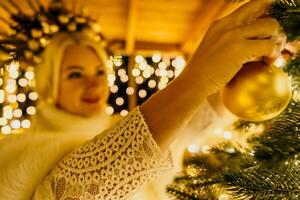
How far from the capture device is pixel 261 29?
404 millimetres

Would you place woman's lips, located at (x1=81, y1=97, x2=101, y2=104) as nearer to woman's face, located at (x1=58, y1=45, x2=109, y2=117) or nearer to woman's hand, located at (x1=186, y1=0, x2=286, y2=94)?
woman's face, located at (x1=58, y1=45, x2=109, y2=117)

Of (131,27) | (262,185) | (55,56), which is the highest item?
(131,27)

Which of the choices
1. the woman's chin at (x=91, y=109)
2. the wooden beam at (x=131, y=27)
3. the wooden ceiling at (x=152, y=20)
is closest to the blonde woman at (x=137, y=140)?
the woman's chin at (x=91, y=109)

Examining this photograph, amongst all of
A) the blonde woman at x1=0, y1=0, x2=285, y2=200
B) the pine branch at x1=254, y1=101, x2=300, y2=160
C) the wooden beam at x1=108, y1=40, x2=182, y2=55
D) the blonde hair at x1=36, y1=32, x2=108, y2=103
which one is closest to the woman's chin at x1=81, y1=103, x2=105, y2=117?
the blonde hair at x1=36, y1=32, x2=108, y2=103

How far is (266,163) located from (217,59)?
4.6 inches

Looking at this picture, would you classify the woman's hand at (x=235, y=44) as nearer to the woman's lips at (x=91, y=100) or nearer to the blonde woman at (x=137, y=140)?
the blonde woman at (x=137, y=140)

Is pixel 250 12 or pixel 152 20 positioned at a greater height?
pixel 152 20

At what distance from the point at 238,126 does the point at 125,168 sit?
189 millimetres

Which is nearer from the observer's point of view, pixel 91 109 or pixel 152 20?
pixel 91 109

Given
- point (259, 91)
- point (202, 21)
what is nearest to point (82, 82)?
point (259, 91)

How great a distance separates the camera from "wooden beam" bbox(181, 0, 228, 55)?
260cm

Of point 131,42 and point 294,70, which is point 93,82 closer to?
Result: point 294,70

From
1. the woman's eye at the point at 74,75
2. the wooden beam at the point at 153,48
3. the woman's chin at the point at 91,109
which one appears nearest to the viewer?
the woman's chin at the point at 91,109

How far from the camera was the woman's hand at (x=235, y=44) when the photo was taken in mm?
409
